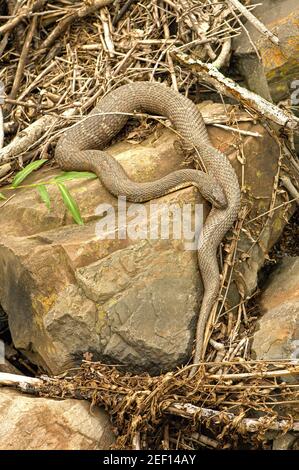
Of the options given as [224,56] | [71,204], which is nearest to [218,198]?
[71,204]

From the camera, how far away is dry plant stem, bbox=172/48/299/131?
606cm

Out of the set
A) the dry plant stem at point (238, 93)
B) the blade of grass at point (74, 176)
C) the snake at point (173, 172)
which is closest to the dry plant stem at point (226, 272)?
the snake at point (173, 172)

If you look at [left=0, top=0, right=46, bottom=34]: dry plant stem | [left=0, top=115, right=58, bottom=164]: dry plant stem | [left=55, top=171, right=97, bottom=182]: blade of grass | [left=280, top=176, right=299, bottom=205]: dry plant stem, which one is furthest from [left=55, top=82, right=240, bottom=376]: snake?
[left=0, top=0, right=46, bottom=34]: dry plant stem

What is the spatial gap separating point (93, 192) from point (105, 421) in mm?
1991

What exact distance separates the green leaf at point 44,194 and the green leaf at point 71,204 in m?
0.13

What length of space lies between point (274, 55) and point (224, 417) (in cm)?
334

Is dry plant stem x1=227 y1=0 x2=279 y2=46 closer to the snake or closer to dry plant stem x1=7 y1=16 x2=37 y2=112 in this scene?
the snake

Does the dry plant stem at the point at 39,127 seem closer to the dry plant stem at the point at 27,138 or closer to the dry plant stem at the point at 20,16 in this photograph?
the dry plant stem at the point at 27,138

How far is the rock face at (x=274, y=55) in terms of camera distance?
635cm

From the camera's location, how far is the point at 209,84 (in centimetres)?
683

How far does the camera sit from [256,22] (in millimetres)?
6391

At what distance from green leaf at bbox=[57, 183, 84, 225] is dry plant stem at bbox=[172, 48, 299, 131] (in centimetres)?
176

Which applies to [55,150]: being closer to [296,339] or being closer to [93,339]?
[93,339]

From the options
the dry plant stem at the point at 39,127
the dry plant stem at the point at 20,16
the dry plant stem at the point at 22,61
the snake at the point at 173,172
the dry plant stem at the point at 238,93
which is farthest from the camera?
the dry plant stem at the point at 20,16
